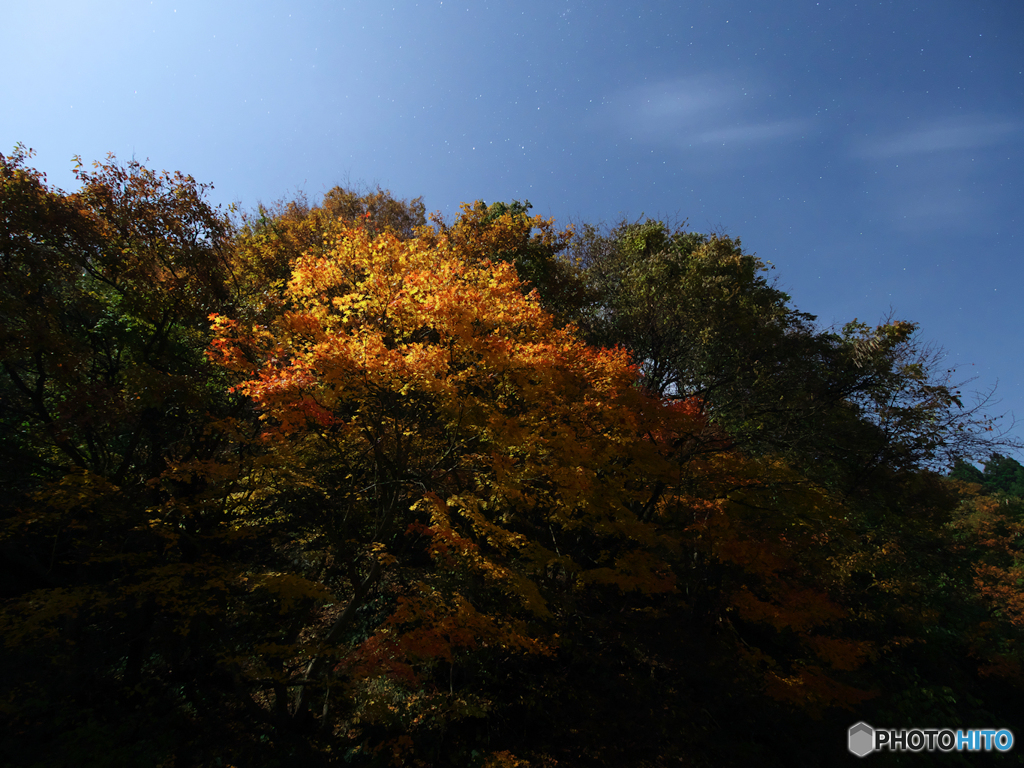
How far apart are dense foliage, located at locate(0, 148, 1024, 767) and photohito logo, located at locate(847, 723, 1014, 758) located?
1.45 feet

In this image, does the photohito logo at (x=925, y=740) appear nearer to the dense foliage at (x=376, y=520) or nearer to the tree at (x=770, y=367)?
the dense foliage at (x=376, y=520)

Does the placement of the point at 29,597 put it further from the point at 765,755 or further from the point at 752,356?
the point at 752,356

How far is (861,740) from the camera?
13281 mm

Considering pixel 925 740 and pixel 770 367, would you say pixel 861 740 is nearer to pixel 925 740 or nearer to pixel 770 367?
pixel 925 740

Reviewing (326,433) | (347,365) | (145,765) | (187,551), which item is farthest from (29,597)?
(347,365)

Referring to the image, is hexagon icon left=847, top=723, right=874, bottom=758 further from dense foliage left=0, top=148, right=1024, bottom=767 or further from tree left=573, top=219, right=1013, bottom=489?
tree left=573, top=219, right=1013, bottom=489

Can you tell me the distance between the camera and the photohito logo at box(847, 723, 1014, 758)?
43.2ft

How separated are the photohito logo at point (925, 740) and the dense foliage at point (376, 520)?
0.44m

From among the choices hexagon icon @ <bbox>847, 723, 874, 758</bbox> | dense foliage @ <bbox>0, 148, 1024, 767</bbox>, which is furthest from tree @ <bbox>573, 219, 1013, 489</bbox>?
hexagon icon @ <bbox>847, 723, 874, 758</bbox>

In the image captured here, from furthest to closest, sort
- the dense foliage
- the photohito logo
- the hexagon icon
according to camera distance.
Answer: the photohito logo
the hexagon icon
the dense foliage

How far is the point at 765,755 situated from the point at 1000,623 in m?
21.5

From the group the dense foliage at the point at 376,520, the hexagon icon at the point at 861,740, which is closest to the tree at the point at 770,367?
the dense foliage at the point at 376,520

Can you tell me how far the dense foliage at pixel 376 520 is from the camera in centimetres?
857

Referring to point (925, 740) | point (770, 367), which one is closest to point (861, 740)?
point (925, 740)
